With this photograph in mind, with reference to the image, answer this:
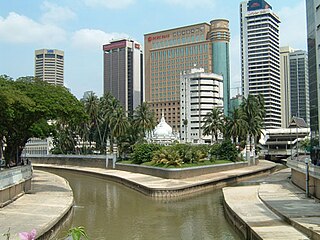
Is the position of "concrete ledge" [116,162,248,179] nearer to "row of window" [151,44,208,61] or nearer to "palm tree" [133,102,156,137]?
"palm tree" [133,102,156,137]

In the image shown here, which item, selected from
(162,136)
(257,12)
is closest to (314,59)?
(162,136)

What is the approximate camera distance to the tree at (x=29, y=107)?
3172cm

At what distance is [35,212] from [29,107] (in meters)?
10.2

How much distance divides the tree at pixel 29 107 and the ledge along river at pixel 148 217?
7.77 m

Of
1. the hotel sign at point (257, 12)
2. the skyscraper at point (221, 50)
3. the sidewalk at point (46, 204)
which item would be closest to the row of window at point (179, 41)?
the skyscraper at point (221, 50)

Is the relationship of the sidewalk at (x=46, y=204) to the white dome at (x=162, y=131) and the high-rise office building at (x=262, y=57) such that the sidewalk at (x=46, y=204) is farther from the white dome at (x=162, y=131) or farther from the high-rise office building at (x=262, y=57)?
the high-rise office building at (x=262, y=57)

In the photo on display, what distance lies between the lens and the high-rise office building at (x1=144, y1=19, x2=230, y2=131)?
178 meters

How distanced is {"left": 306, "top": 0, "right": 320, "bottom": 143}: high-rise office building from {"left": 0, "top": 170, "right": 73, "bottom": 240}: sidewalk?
1351 inches

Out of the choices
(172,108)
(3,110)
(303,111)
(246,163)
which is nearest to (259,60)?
(303,111)

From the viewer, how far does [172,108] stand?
182 meters

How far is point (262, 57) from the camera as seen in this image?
168125 mm

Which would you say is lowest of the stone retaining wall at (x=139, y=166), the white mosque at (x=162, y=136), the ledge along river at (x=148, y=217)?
the ledge along river at (x=148, y=217)

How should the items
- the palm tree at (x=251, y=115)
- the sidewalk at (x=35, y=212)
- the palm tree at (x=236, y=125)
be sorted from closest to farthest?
the sidewalk at (x=35, y=212) → the palm tree at (x=236, y=125) → the palm tree at (x=251, y=115)

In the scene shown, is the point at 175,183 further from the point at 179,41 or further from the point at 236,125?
the point at 179,41
